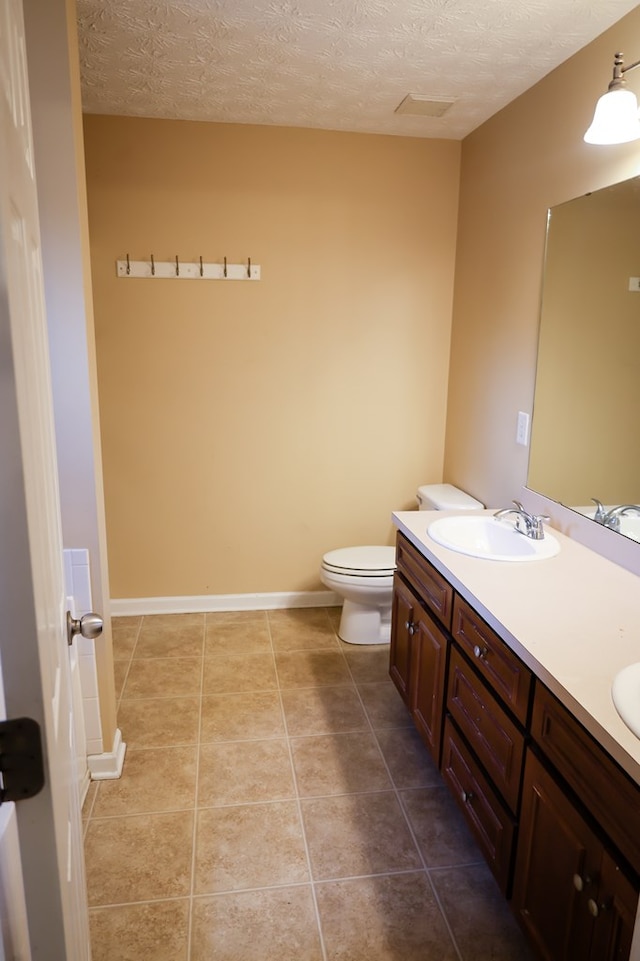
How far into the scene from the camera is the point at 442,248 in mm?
3211

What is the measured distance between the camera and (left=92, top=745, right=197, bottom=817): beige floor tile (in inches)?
79.6

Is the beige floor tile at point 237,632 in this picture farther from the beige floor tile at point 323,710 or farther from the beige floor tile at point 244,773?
the beige floor tile at point 244,773

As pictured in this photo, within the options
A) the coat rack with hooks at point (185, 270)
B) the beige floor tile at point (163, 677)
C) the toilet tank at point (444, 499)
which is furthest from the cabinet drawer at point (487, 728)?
the coat rack with hooks at point (185, 270)

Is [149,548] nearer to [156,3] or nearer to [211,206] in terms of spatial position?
[211,206]

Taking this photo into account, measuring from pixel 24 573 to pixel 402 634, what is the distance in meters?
1.92

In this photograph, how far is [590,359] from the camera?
2090 mm

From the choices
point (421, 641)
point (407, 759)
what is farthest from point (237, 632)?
point (421, 641)

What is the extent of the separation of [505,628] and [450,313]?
7.27ft

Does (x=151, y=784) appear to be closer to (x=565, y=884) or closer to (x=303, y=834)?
(x=303, y=834)

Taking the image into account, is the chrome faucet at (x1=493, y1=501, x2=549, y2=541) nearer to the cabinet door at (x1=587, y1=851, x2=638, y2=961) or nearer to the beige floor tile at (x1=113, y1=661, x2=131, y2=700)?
the cabinet door at (x1=587, y1=851, x2=638, y2=961)

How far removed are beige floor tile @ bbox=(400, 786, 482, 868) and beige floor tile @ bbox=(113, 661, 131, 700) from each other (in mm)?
1316

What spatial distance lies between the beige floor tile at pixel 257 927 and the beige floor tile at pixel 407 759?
1.87ft

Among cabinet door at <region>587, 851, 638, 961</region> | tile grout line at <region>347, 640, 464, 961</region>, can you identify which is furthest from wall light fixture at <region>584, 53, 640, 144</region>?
tile grout line at <region>347, 640, 464, 961</region>

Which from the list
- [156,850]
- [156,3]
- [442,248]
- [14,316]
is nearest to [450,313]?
[442,248]
